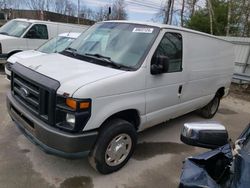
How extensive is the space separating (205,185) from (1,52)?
8.96 meters

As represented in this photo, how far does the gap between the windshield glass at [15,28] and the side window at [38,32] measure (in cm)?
20

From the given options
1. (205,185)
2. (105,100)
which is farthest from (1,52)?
(205,185)

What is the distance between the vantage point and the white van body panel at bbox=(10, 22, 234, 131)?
10.2 ft

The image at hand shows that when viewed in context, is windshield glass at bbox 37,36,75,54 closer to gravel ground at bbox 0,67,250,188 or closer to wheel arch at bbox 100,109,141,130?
gravel ground at bbox 0,67,250,188

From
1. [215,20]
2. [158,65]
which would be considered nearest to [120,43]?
[158,65]

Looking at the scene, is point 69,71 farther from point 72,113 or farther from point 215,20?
point 215,20

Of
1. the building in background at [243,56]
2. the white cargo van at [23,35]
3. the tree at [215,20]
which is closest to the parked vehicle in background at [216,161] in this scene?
the white cargo van at [23,35]

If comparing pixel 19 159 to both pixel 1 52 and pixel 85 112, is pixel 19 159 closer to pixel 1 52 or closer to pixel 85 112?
pixel 85 112

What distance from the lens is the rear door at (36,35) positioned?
970 cm

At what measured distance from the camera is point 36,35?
9953mm

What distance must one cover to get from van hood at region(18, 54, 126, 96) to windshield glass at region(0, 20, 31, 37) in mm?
6409

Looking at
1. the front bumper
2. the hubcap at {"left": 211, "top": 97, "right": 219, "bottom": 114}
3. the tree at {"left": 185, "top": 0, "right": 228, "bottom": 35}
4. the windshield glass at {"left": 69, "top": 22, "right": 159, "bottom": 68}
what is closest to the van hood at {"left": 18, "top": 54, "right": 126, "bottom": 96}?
the windshield glass at {"left": 69, "top": 22, "right": 159, "bottom": 68}

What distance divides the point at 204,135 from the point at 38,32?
922cm

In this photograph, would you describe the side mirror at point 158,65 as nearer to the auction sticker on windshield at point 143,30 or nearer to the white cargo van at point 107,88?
the white cargo van at point 107,88
